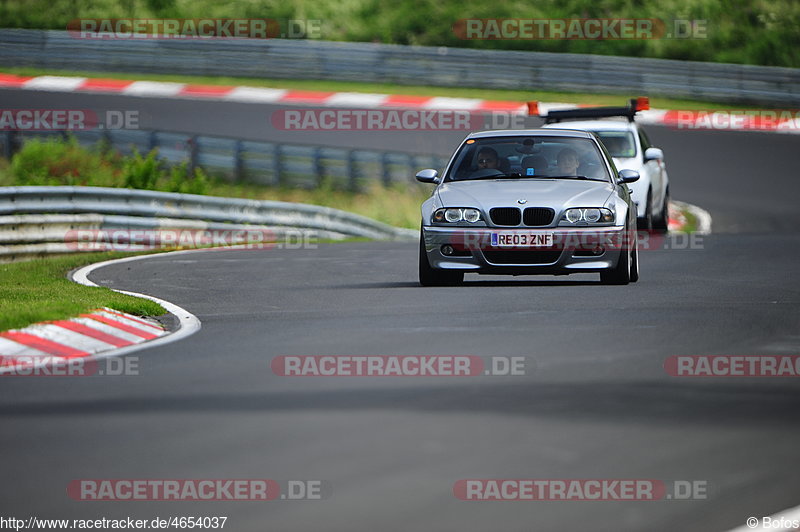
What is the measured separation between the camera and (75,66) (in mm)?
39656

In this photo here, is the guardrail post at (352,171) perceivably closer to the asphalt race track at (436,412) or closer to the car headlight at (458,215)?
the asphalt race track at (436,412)

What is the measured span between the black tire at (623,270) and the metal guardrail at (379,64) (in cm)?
2502

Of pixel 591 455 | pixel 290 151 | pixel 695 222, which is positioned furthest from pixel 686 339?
pixel 290 151

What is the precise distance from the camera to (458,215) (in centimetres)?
1341

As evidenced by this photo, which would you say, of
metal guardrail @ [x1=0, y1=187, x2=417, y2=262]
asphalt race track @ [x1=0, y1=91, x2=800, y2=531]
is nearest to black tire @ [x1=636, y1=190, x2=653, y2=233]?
metal guardrail @ [x1=0, y1=187, x2=417, y2=262]

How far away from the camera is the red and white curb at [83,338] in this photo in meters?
10.1

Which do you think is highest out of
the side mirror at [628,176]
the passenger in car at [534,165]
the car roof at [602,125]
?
the car roof at [602,125]

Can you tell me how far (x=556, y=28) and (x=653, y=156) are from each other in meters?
25.6

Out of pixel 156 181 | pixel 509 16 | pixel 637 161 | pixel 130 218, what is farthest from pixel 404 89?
pixel 637 161

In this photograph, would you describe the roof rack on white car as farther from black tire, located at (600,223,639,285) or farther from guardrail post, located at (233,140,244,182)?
guardrail post, located at (233,140,244,182)

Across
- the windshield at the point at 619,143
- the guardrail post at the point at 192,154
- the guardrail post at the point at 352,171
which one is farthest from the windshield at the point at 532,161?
the guardrail post at the point at 192,154

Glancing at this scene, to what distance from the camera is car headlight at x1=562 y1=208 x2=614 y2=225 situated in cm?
1331

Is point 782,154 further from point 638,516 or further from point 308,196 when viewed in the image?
point 638,516

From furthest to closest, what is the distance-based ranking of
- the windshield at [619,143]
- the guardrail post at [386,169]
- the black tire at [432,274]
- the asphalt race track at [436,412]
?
the guardrail post at [386,169]
the windshield at [619,143]
the black tire at [432,274]
the asphalt race track at [436,412]
